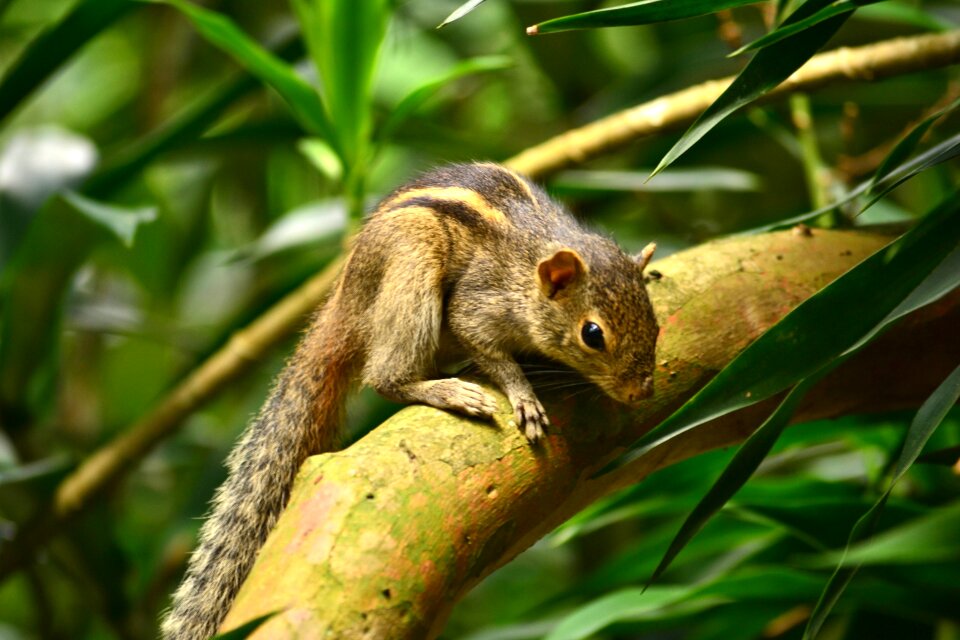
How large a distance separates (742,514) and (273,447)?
2.95 ft

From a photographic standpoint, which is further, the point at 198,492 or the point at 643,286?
the point at 198,492

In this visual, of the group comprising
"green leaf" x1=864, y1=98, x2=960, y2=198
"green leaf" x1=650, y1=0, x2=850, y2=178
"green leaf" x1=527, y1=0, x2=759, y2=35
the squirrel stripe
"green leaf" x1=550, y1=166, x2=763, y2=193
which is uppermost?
"green leaf" x1=527, y1=0, x2=759, y2=35

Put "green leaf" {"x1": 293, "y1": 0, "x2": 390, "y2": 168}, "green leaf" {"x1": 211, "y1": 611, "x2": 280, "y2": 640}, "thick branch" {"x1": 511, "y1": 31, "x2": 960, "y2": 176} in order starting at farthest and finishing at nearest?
"green leaf" {"x1": 293, "y1": 0, "x2": 390, "y2": 168} < "thick branch" {"x1": 511, "y1": 31, "x2": 960, "y2": 176} < "green leaf" {"x1": 211, "y1": 611, "x2": 280, "y2": 640}

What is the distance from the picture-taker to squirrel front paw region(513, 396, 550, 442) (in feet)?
4.64

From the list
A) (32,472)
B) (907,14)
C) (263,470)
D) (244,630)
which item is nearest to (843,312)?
(244,630)

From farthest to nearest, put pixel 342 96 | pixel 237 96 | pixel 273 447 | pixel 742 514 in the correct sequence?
pixel 237 96 < pixel 342 96 < pixel 742 514 < pixel 273 447

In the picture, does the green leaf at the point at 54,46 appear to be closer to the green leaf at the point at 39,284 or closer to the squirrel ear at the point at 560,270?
the green leaf at the point at 39,284

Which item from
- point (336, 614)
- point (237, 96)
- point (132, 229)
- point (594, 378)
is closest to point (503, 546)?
point (336, 614)

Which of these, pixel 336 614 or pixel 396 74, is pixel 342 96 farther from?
pixel 396 74

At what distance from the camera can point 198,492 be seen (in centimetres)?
263

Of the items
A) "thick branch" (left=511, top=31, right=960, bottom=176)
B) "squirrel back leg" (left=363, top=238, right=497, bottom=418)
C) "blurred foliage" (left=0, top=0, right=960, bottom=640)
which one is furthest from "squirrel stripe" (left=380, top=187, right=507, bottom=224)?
"thick branch" (left=511, top=31, right=960, bottom=176)

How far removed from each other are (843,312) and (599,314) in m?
0.65

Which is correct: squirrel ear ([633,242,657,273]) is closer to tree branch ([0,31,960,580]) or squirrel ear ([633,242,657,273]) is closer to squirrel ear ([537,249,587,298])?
squirrel ear ([537,249,587,298])

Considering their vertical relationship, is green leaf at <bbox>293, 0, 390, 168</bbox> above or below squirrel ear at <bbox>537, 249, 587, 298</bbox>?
above
